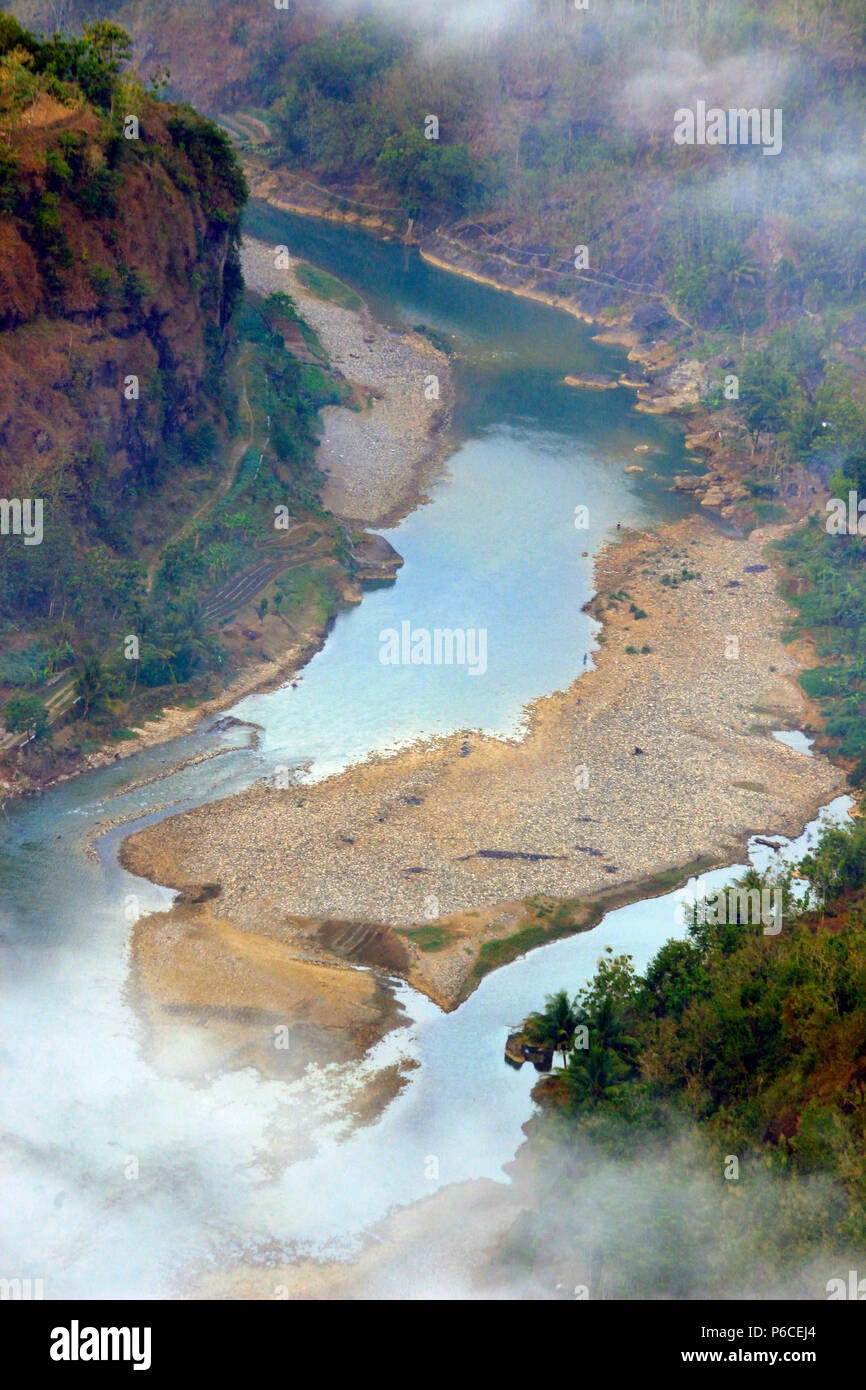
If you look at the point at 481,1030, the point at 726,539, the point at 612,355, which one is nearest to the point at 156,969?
the point at 481,1030

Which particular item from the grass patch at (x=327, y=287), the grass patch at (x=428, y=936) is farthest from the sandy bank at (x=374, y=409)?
the grass patch at (x=428, y=936)

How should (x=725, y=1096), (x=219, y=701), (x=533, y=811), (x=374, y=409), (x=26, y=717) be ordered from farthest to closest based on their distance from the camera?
(x=374, y=409)
(x=219, y=701)
(x=533, y=811)
(x=26, y=717)
(x=725, y=1096)

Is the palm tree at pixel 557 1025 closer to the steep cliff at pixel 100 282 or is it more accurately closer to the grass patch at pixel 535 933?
the grass patch at pixel 535 933

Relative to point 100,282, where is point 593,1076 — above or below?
below

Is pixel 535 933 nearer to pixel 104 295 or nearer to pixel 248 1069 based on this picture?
pixel 248 1069

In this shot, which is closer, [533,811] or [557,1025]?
[557,1025]

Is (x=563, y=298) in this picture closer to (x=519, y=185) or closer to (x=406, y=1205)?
(x=519, y=185)

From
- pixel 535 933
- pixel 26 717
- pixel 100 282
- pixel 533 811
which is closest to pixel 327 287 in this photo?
pixel 100 282
